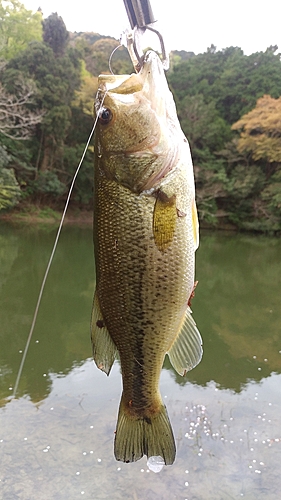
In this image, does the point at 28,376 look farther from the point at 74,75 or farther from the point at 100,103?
the point at 74,75

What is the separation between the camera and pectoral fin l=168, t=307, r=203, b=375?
63.7 inches

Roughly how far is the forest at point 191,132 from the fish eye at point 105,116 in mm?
21659

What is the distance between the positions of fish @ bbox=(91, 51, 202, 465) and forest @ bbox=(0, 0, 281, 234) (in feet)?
71.2

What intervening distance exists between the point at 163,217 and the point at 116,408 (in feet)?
16.0

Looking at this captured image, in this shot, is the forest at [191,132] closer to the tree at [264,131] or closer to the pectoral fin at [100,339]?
the tree at [264,131]

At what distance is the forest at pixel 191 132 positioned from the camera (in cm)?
2356

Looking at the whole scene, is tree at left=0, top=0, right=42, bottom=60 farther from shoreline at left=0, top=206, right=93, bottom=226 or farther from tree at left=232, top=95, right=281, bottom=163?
tree at left=232, top=95, right=281, bottom=163

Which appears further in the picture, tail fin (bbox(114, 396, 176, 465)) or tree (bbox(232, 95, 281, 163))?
tree (bbox(232, 95, 281, 163))

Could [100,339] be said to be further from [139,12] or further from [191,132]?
[191,132]

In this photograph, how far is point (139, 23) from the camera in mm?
1431

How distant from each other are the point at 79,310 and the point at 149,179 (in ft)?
28.2

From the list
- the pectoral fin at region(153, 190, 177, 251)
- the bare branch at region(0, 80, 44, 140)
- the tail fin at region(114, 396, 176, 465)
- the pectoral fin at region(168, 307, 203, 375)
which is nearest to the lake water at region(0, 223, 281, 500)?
the tail fin at region(114, 396, 176, 465)

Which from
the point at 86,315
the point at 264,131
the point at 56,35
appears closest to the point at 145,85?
the point at 86,315

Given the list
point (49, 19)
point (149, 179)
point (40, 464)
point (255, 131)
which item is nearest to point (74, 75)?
point (49, 19)
